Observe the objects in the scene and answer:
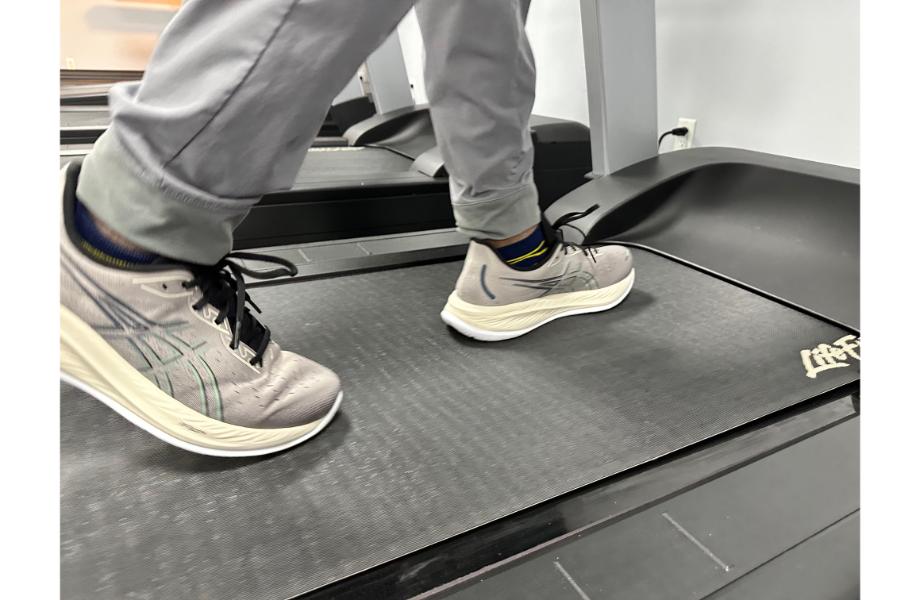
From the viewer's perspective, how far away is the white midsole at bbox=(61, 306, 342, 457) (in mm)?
636

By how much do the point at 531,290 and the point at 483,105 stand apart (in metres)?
0.35

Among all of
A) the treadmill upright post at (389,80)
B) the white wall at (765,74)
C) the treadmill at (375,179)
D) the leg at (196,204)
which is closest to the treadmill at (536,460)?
the leg at (196,204)

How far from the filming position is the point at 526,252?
44.3 inches

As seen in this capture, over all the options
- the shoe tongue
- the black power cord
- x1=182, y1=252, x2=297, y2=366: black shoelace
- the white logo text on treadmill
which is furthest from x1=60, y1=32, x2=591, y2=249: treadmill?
the white logo text on treadmill

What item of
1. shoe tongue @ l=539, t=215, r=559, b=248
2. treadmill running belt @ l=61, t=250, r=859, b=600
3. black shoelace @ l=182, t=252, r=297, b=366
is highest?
black shoelace @ l=182, t=252, r=297, b=366

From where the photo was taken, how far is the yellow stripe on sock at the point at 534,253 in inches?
44.0

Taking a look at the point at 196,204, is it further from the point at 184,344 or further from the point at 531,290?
the point at 531,290

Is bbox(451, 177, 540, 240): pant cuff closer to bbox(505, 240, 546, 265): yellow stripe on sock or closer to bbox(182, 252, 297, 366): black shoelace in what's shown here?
bbox(505, 240, 546, 265): yellow stripe on sock

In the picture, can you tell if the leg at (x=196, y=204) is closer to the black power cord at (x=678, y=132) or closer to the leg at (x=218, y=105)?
the leg at (x=218, y=105)

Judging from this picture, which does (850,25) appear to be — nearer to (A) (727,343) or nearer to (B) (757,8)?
(B) (757,8)

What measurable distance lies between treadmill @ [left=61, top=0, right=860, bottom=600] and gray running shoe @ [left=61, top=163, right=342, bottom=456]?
0.16 feet

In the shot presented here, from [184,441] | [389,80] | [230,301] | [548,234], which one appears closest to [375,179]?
[548,234]
